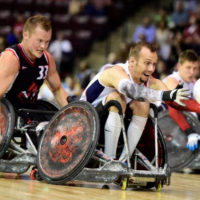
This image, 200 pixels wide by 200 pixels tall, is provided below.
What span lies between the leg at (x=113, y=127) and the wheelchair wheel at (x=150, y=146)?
13.9 inches

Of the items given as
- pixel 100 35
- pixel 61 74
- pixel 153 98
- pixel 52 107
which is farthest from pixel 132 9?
pixel 153 98

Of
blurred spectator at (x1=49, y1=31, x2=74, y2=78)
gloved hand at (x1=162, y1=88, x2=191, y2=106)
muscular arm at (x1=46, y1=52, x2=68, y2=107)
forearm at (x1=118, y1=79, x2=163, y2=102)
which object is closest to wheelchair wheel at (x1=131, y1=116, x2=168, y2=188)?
forearm at (x1=118, y1=79, x2=163, y2=102)

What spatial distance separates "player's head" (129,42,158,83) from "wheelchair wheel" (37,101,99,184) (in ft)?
1.87

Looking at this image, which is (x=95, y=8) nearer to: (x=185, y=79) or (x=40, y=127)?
(x=185, y=79)

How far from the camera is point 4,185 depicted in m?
5.16

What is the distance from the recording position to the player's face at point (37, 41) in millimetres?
5805

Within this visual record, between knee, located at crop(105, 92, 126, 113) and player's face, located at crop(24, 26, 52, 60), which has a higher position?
player's face, located at crop(24, 26, 52, 60)

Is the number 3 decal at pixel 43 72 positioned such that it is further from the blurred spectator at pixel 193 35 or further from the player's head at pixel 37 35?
the blurred spectator at pixel 193 35

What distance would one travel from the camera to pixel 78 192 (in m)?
4.91

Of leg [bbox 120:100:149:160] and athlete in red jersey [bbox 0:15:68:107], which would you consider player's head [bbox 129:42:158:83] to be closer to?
leg [bbox 120:100:149:160]

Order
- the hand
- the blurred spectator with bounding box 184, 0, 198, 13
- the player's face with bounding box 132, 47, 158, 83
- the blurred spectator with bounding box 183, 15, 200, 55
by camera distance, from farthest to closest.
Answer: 1. the blurred spectator with bounding box 184, 0, 198, 13
2. the blurred spectator with bounding box 183, 15, 200, 55
3. the hand
4. the player's face with bounding box 132, 47, 158, 83

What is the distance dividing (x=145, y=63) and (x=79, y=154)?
0.98 m

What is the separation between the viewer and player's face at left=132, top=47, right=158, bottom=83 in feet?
17.4

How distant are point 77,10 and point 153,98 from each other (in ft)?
42.0
